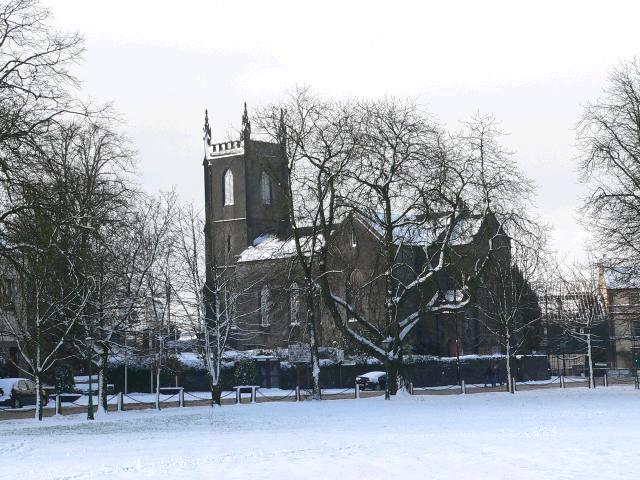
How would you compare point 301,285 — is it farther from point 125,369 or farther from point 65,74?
point 65,74

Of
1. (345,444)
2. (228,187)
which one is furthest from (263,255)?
(345,444)

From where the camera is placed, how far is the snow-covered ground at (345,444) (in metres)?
16.9

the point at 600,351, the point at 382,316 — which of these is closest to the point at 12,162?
the point at 382,316

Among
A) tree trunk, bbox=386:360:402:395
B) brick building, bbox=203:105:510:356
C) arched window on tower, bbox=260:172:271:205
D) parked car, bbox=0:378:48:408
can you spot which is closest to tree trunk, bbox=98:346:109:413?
parked car, bbox=0:378:48:408

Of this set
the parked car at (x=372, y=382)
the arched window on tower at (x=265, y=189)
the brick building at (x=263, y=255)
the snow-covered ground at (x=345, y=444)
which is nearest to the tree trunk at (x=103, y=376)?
the snow-covered ground at (x=345, y=444)

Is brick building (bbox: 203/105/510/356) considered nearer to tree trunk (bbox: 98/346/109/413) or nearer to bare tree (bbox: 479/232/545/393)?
bare tree (bbox: 479/232/545/393)

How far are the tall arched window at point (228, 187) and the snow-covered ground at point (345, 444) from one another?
187ft

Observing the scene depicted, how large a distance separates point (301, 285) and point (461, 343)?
3097 cm

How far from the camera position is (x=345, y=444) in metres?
21.7

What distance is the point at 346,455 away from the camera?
19.4 m

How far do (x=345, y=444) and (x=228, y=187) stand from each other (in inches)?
2876

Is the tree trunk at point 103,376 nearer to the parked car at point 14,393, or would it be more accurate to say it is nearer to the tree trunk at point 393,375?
the parked car at point 14,393

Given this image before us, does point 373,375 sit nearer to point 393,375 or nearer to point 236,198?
point 393,375

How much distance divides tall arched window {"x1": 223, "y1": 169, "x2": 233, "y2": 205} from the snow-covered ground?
2246 inches
